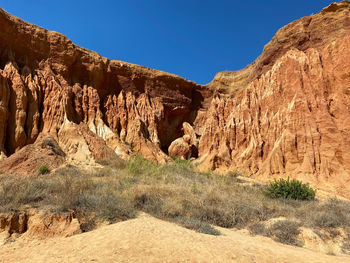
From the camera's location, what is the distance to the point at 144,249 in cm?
433

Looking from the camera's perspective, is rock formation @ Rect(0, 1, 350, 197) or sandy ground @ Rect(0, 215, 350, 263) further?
rock formation @ Rect(0, 1, 350, 197)

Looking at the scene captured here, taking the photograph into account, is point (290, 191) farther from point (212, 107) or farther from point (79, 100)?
point (212, 107)

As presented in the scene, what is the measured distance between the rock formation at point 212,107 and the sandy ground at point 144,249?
475 inches

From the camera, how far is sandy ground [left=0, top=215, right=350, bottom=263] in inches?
160

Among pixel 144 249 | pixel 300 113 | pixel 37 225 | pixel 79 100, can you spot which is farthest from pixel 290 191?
pixel 79 100

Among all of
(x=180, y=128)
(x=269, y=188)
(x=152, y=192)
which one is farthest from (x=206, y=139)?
(x=152, y=192)

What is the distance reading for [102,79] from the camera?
2841cm

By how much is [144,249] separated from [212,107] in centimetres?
2875

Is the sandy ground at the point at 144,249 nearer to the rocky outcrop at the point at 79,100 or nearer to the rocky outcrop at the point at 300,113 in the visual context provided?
the rocky outcrop at the point at 300,113

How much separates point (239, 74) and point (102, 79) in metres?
18.2

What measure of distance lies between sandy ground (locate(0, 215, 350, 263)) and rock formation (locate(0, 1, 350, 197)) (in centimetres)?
1207

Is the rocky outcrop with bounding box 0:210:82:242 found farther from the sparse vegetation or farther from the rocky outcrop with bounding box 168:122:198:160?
the rocky outcrop with bounding box 168:122:198:160

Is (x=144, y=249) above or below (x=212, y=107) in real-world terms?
below

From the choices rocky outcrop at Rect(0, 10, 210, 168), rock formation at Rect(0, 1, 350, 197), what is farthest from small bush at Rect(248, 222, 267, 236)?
rocky outcrop at Rect(0, 10, 210, 168)
